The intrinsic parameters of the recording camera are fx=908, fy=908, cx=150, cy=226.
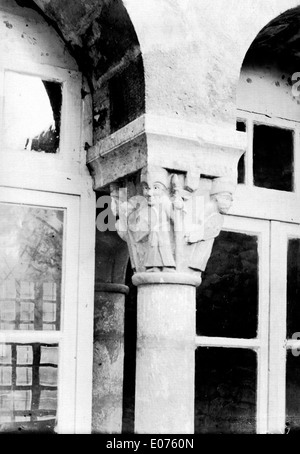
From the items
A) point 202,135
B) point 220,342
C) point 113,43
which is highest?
point 113,43

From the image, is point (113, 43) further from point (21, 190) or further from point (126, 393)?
point (126, 393)

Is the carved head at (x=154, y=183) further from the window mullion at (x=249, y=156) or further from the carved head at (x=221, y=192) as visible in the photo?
the window mullion at (x=249, y=156)

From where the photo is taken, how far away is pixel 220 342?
408cm

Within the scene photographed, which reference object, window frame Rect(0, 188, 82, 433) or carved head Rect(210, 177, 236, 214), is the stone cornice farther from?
window frame Rect(0, 188, 82, 433)

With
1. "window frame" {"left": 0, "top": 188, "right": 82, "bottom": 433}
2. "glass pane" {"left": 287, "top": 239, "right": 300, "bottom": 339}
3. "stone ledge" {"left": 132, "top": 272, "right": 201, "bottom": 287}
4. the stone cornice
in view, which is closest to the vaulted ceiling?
the stone cornice

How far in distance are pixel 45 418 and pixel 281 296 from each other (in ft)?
4.30

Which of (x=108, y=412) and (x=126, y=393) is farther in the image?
(x=126, y=393)

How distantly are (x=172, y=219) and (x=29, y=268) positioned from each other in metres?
0.64

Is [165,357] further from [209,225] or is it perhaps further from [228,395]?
[228,395]

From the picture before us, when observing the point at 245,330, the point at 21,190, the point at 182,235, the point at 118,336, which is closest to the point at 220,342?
the point at 245,330

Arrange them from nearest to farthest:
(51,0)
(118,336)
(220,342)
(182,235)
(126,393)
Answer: (182,235)
(51,0)
(220,342)
(118,336)
(126,393)

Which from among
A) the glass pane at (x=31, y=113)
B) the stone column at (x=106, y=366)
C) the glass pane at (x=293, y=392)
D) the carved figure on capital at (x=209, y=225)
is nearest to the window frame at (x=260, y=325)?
the glass pane at (x=293, y=392)

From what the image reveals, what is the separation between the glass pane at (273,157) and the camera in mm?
4340

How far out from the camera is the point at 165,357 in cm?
332
